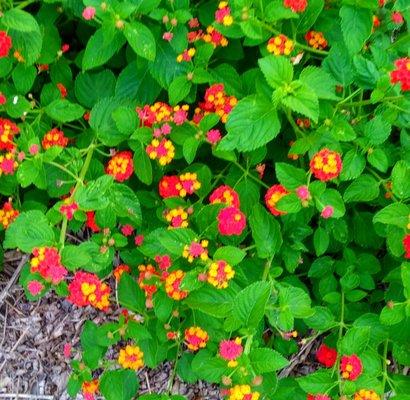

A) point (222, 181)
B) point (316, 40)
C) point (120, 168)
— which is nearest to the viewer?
point (120, 168)

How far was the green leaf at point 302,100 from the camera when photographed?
1828 mm

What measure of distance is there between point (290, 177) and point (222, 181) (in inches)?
19.6

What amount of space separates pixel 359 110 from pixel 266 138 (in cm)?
49

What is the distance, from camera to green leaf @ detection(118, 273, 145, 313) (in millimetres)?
2287

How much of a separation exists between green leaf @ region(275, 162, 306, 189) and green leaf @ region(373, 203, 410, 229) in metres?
0.27

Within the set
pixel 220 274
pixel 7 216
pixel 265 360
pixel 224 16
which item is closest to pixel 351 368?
pixel 265 360

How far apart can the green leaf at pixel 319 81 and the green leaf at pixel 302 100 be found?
91 millimetres

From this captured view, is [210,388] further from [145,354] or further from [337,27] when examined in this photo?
[337,27]

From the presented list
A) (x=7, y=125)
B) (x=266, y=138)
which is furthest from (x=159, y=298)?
(x=7, y=125)

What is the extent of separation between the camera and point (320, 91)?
198 cm

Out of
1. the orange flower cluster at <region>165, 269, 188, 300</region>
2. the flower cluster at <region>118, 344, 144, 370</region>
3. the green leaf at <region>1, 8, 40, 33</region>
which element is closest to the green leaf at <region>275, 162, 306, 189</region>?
the orange flower cluster at <region>165, 269, 188, 300</region>

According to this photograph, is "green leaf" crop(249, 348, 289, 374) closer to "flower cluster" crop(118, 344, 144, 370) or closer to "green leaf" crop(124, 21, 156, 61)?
"flower cluster" crop(118, 344, 144, 370)

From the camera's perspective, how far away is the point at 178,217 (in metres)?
2.09

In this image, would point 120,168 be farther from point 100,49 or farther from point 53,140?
point 100,49
